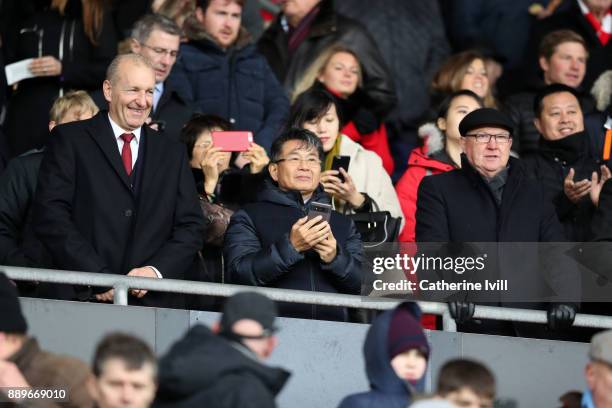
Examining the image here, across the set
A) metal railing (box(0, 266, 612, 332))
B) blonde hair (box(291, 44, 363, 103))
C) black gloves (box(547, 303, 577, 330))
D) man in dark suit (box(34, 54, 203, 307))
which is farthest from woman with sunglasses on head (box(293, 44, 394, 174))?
black gloves (box(547, 303, 577, 330))

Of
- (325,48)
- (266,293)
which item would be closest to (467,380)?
(266,293)

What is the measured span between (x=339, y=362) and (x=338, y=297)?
46 centimetres

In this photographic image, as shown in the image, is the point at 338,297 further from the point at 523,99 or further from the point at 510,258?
the point at 523,99

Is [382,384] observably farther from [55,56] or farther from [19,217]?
[55,56]

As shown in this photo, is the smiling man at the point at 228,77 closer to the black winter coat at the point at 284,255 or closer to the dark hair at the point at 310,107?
the dark hair at the point at 310,107

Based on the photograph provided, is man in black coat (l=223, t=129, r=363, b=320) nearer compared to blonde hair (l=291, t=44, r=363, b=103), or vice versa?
man in black coat (l=223, t=129, r=363, b=320)

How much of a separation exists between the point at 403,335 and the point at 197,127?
3.78m

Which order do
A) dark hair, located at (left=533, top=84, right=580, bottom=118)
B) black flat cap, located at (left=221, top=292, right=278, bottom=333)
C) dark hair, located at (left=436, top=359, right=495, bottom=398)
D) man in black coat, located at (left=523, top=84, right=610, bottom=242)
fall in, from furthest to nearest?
1. dark hair, located at (left=533, top=84, right=580, bottom=118)
2. man in black coat, located at (left=523, top=84, right=610, bottom=242)
3. dark hair, located at (left=436, top=359, right=495, bottom=398)
4. black flat cap, located at (left=221, top=292, right=278, bottom=333)

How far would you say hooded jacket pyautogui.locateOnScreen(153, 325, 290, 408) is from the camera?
7715 mm

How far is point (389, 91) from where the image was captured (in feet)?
43.7

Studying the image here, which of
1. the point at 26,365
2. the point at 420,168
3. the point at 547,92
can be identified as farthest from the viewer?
the point at 547,92

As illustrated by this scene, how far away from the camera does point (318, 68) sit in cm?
1315

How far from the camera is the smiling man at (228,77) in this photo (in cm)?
1288

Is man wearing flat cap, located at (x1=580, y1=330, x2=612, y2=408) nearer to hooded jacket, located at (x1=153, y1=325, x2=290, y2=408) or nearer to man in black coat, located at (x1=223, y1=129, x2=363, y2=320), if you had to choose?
hooded jacket, located at (x1=153, y1=325, x2=290, y2=408)
